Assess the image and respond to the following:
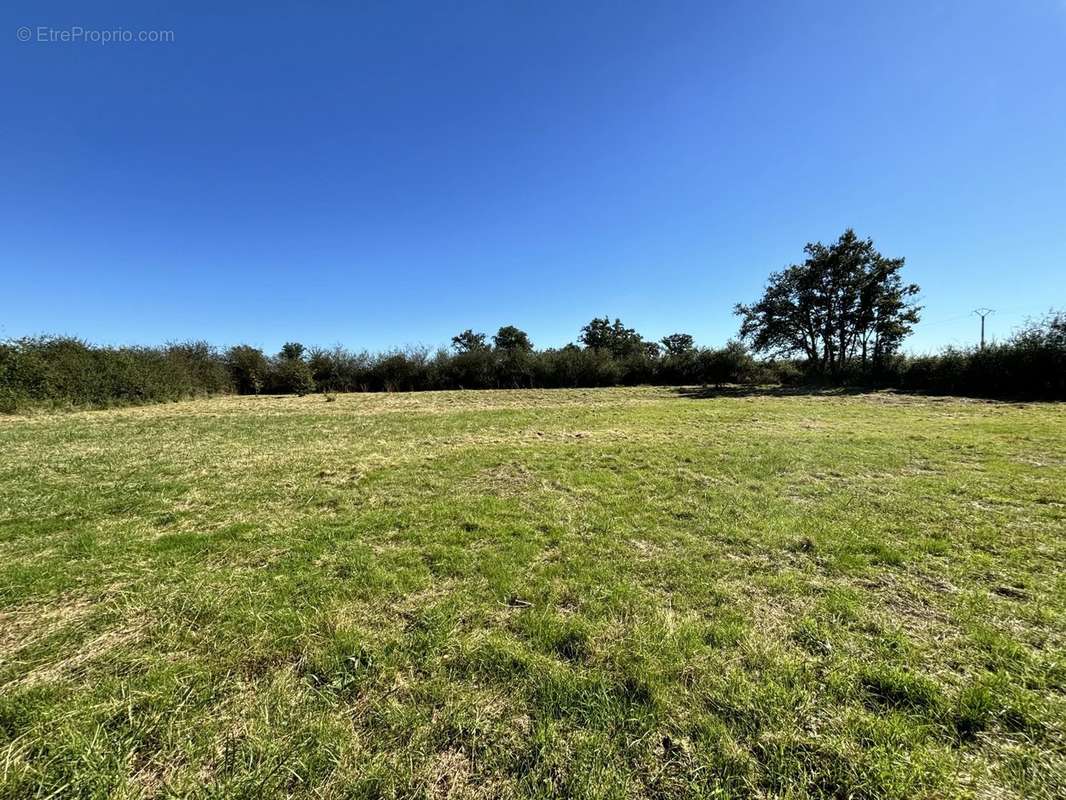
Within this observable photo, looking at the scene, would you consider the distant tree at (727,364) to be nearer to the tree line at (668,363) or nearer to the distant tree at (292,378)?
the tree line at (668,363)

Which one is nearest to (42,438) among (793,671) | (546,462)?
(546,462)

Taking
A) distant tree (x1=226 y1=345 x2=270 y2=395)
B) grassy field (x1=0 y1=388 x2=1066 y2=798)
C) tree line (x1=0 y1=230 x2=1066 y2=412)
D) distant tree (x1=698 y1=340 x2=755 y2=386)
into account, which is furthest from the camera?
distant tree (x1=698 y1=340 x2=755 y2=386)

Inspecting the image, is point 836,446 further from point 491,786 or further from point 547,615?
point 491,786

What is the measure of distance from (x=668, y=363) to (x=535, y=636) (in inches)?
1184

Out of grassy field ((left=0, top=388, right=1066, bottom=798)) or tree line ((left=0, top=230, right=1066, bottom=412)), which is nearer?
grassy field ((left=0, top=388, right=1066, bottom=798))

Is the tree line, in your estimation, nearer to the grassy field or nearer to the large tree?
the large tree

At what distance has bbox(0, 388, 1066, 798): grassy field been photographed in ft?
5.51

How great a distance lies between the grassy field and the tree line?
15877mm

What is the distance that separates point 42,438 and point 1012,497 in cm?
1783

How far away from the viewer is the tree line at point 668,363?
16516 millimetres

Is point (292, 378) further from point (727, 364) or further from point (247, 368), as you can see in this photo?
point (727, 364)

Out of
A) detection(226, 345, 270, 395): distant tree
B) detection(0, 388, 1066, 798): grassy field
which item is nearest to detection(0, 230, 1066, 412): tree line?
detection(226, 345, 270, 395): distant tree

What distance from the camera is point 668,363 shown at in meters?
30.4

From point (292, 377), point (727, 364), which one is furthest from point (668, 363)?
point (292, 377)
